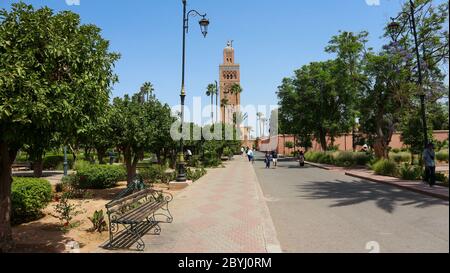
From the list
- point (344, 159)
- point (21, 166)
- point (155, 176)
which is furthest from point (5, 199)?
point (344, 159)

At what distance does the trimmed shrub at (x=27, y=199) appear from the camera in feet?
29.9

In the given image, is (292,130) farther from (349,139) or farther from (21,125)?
(21,125)

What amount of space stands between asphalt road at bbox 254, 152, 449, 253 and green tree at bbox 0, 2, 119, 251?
427 centimetres

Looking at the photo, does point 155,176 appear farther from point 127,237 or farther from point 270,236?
point 270,236

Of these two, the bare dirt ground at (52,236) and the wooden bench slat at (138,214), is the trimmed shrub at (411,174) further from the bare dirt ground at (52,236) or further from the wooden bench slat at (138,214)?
the bare dirt ground at (52,236)

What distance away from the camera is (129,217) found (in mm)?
7215

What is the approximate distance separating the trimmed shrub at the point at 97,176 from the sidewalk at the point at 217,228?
16.3ft

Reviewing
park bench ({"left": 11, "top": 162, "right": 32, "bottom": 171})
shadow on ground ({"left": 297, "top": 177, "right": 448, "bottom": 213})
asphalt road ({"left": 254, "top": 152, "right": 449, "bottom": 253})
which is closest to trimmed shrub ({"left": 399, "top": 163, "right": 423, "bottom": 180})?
shadow on ground ({"left": 297, "top": 177, "right": 448, "bottom": 213})

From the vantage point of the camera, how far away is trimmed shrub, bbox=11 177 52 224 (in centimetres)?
910

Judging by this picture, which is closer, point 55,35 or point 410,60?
point 55,35

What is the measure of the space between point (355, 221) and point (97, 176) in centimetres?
1113

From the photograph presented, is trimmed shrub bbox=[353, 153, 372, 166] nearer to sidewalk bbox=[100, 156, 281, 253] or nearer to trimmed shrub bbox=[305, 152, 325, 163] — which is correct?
trimmed shrub bbox=[305, 152, 325, 163]
